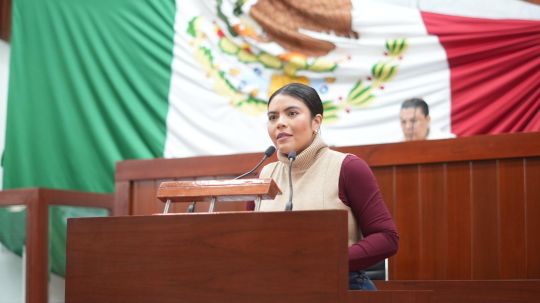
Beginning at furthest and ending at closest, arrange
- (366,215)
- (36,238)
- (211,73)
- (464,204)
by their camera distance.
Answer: (211,73) → (36,238) → (464,204) → (366,215)

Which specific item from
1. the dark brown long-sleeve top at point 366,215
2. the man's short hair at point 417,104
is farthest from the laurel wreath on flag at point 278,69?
the dark brown long-sleeve top at point 366,215

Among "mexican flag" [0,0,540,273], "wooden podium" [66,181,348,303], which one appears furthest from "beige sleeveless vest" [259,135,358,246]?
"mexican flag" [0,0,540,273]

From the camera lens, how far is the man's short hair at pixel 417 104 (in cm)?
347

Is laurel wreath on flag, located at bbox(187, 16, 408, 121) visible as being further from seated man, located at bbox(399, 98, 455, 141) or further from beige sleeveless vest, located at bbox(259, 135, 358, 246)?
beige sleeveless vest, located at bbox(259, 135, 358, 246)

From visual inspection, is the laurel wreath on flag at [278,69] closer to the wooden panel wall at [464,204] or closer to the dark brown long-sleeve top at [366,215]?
the wooden panel wall at [464,204]

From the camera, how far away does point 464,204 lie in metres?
2.54

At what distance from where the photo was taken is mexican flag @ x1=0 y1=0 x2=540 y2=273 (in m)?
3.55

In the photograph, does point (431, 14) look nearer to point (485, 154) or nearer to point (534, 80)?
point (534, 80)

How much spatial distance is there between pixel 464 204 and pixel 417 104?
102cm

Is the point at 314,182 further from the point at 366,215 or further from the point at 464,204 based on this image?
the point at 464,204

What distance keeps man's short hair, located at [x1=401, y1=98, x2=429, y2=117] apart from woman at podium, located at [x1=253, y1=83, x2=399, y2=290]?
5.14ft

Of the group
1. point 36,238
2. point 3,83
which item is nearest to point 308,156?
point 36,238

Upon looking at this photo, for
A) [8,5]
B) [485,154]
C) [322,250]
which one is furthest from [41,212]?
[322,250]

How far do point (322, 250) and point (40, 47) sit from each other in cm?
310
